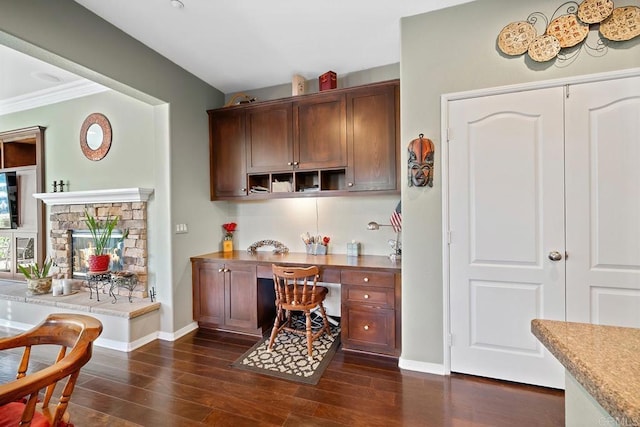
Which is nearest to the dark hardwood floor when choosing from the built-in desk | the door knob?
the built-in desk

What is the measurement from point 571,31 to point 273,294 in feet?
11.3

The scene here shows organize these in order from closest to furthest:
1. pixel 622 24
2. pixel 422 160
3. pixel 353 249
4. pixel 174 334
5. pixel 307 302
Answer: pixel 622 24
pixel 422 160
pixel 307 302
pixel 174 334
pixel 353 249

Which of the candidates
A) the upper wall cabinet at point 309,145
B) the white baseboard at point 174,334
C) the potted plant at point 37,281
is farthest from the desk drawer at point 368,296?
the potted plant at point 37,281

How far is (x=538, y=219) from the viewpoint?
207 centimetres

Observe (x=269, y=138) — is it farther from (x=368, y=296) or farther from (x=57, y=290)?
(x=57, y=290)

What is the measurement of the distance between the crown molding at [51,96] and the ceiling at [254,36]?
0.08m

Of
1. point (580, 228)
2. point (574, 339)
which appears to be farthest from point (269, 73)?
point (574, 339)

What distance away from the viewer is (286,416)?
1.84 m

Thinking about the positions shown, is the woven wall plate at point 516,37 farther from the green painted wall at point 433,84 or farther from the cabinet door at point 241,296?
the cabinet door at point 241,296

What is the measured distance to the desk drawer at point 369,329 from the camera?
99.8 inches

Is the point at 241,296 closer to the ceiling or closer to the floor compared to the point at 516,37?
closer to the floor

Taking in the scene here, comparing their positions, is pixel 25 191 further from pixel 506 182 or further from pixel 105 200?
pixel 506 182

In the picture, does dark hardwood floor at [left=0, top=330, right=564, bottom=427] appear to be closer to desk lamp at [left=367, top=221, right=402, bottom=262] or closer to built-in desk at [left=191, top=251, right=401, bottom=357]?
built-in desk at [left=191, top=251, right=401, bottom=357]

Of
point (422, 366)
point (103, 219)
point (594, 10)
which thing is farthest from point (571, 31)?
point (103, 219)
